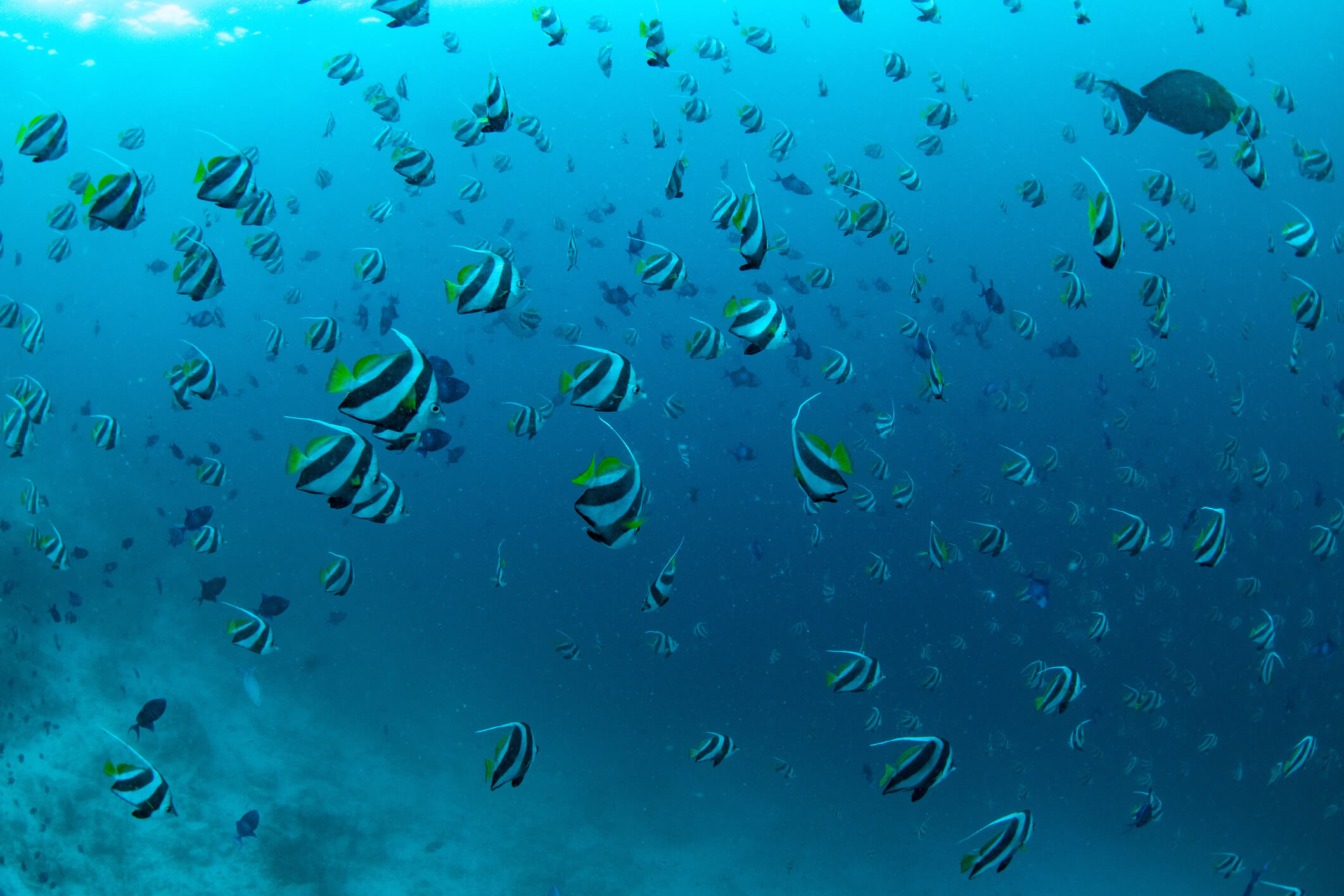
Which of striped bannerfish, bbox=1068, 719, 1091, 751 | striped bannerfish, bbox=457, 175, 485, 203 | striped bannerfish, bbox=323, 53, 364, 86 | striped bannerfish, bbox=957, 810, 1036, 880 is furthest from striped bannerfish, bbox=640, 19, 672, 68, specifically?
striped bannerfish, bbox=1068, 719, 1091, 751

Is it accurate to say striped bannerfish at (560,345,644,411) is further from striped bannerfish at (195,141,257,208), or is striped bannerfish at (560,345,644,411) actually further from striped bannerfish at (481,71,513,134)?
striped bannerfish at (195,141,257,208)

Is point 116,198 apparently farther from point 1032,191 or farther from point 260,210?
point 1032,191

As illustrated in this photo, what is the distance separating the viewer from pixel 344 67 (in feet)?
26.3

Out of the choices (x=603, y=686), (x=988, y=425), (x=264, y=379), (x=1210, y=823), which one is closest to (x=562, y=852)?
(x=603, y=686)

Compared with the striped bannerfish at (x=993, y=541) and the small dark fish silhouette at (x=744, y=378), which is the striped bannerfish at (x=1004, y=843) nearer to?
the striped bannerfish at (x=993, y=541)

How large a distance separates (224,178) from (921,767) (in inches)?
224

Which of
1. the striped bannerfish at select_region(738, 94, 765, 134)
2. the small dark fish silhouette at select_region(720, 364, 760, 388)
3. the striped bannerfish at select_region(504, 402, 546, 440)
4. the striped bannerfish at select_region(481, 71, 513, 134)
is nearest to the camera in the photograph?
the striped bannerfish at select_region(481, 71, 513, 134)

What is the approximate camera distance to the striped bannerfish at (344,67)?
25.8ft

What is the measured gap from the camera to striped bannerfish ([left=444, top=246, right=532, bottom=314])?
364 centimetres

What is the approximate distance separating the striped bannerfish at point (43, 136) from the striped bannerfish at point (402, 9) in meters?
2.59

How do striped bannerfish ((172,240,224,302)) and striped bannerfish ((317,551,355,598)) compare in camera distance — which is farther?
striped bannerfish ((317,551,355,598))

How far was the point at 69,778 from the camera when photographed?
39.5 feet

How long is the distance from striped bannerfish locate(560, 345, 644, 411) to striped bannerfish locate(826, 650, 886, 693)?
2718 mm

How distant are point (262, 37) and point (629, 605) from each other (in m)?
36.3
